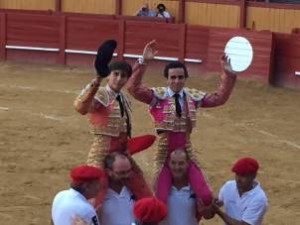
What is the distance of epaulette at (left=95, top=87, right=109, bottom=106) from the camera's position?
5.56m

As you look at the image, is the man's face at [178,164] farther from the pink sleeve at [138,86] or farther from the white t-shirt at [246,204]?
the pink sleeve at [138,86]

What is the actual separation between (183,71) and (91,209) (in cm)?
148

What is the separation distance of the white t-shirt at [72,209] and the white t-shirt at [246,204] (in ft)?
3.79

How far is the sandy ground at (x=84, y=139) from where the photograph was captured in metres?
8.80

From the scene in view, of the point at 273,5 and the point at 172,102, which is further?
the point at 273,5

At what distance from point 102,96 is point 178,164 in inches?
23.9

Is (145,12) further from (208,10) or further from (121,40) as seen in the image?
(121,40)

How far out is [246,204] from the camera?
5.49m

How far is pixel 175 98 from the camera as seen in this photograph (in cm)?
592

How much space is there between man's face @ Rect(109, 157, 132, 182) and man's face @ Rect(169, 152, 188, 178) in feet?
1.33

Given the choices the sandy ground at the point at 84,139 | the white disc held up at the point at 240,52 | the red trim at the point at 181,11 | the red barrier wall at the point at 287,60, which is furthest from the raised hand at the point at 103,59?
the red trim at the point at 181,11

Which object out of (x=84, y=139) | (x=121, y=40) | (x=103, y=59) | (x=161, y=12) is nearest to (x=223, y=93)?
(x=103, y=59)

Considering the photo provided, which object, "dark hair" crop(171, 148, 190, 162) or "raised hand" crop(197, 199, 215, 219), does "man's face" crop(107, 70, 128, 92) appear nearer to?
"dark hair" crop(171, 148, 190, 162)

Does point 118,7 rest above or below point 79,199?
above
